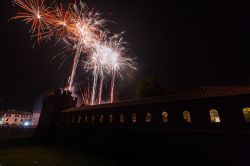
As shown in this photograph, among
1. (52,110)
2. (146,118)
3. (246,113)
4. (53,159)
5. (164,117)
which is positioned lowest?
(53,159)

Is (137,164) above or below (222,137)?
below

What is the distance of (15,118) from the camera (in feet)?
302

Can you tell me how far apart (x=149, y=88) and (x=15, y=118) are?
9526 cm

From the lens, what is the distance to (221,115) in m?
12.6

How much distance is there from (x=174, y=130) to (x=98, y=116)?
12321 millimetres

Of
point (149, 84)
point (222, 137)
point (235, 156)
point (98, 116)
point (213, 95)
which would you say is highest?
point (149, 84)

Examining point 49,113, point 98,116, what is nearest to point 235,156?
point 98,116

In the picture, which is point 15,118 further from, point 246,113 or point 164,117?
point 246,113

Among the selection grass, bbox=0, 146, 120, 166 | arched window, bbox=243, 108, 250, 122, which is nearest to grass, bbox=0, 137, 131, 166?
grass, bbox=0, 146, 120, 166

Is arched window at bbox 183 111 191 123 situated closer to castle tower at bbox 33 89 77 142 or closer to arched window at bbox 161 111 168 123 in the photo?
arched window at bbox 161 111 168 123

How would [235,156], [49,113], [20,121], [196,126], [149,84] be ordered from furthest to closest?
[20,121]
[149,84]
[49,113]
[196,126]
[235,156]

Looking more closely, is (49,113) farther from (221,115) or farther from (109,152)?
(221,115)

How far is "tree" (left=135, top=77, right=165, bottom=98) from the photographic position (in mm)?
37312

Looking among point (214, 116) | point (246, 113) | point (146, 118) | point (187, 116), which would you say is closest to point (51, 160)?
point (146, 118)
